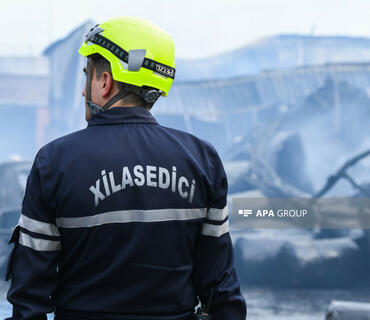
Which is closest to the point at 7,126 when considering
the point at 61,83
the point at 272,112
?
the point at 61,83

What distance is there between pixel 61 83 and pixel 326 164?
1.92 m

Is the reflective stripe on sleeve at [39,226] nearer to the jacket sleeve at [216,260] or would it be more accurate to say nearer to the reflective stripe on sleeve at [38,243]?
the reflective stripe on sleeve at [38,243]

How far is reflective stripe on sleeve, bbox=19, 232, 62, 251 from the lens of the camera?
44.1 inches

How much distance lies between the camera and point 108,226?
1.11 metres

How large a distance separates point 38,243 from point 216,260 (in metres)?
0.41

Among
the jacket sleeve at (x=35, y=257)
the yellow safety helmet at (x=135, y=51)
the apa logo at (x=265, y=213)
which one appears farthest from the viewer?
the apa logo at (x=265, y=213)

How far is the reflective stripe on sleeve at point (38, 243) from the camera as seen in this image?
1121 millimetres

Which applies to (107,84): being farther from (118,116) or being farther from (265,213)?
(265,213)

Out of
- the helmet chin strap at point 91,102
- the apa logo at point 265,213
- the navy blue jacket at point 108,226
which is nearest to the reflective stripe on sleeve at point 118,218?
the navy blue jacket at point 108,226

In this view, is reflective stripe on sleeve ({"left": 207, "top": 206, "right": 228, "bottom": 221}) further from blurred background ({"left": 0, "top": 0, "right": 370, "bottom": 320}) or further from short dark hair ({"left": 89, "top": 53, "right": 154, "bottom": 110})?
blurred background ({"left": 0, "top": 0, "right": 370, "bottom": 320})

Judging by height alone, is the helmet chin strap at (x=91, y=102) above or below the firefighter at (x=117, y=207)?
above

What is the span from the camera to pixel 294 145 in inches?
149

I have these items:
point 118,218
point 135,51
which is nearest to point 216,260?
point 118,218

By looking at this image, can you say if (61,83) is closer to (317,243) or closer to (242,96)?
(242,96)
